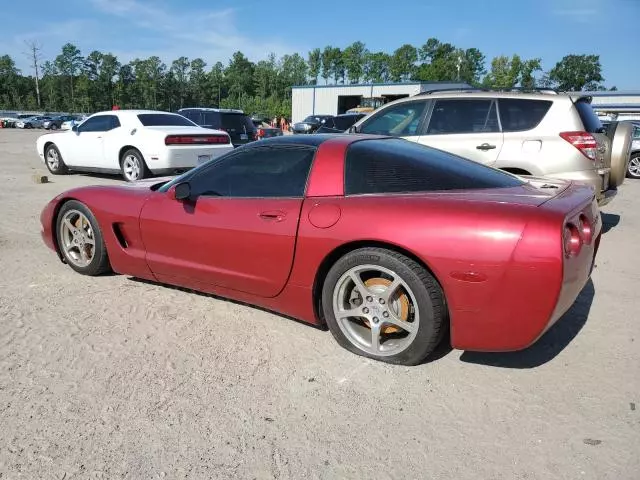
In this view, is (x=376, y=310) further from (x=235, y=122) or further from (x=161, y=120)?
(x=235, y=122)

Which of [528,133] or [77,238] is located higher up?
[528,133]

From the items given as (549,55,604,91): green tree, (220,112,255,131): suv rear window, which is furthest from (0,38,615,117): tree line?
(220,112,255,131): suv rear window

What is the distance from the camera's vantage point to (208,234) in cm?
333

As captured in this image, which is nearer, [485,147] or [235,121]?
[485,147]

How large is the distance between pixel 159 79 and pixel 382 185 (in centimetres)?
10528

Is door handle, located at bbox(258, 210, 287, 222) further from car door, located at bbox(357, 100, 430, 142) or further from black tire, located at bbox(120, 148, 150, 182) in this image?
black tire, located at bbox(120, 148, 150, 182)

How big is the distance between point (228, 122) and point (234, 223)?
1037cm

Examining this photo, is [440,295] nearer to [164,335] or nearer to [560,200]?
[560,200]

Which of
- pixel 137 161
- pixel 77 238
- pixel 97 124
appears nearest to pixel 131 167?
pixel 137 161

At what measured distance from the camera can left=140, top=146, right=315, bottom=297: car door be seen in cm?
308

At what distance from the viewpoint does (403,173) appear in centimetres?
297

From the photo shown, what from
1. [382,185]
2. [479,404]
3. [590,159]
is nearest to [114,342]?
[382,185]

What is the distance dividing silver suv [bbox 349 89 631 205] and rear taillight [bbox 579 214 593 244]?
9.83ft

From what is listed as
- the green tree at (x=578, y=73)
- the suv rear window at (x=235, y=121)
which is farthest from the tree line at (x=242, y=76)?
the suv rear window at (x=235, y=121)
